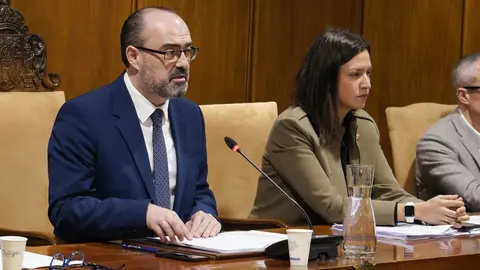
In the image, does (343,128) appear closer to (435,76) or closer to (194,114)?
(194,114)

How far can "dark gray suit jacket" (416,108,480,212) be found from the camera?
4.08 m

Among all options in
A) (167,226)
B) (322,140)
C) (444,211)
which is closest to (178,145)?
(167,226)

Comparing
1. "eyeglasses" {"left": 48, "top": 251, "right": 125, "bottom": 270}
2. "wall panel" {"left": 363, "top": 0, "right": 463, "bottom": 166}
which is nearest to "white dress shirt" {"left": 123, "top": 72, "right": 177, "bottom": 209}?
"eyeglasses" {"left": 48, "top": 251, "right": 125, "bottom": 270}

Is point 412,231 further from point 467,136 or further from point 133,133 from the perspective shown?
point 467,136

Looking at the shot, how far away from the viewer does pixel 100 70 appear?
14.1ft

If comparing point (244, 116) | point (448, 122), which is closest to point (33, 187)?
point (244, 116)

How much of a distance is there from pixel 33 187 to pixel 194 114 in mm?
634

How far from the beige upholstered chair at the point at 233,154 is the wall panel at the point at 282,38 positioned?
1.21 meters

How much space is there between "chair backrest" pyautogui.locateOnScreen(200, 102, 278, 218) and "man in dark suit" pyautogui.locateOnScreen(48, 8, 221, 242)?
504 millimetres

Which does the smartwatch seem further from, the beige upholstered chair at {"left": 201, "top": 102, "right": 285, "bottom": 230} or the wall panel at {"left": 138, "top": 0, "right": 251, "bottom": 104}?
the wall panel at {"left": 138, "top": 0, "right": 251, "bottom": 104}

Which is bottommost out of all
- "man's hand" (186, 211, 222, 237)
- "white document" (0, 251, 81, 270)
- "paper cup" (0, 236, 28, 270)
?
"man's hand" (186, 211, 222, 237)

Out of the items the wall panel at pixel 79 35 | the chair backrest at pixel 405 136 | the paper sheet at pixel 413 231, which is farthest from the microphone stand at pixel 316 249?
the wall panel at pixel 79 35

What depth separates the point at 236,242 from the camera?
Answer: 2562mm

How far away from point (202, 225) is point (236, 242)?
217 millimetres
